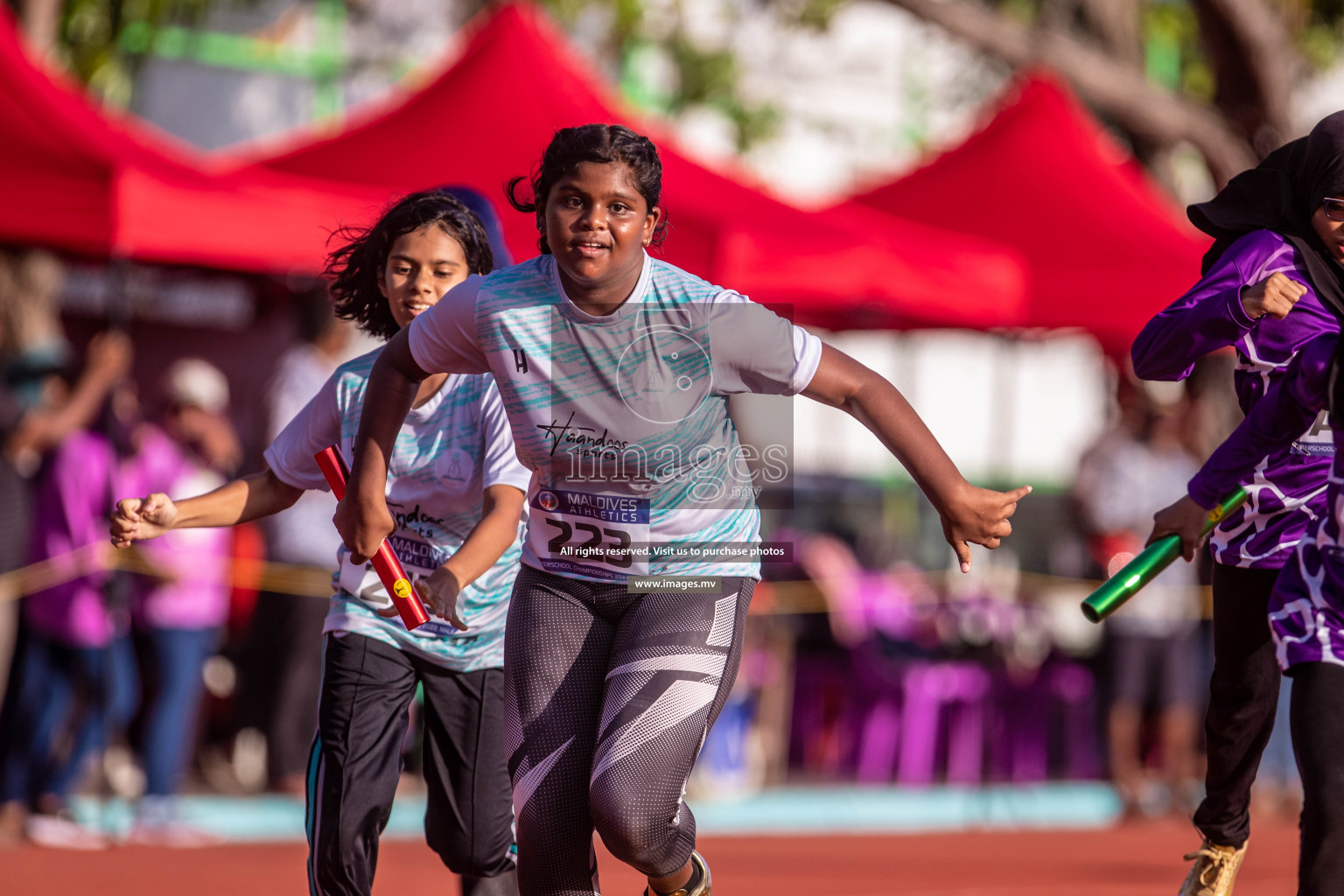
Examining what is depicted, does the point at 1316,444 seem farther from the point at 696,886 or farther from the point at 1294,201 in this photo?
the point at 696,886

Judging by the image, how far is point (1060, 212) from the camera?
10336 mm

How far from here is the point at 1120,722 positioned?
32.7 ft

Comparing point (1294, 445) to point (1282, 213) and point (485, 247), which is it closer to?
point (1282, 213)

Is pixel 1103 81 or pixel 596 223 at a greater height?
pixel 1103 81

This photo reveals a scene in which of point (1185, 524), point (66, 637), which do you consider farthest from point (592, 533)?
point (66, 637)

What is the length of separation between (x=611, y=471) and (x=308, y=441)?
A: 1008mm

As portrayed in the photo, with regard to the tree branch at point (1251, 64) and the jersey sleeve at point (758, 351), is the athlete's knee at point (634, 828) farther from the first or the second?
the tree branch at point (1251, 64)

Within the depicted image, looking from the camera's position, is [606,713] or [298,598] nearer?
[606,713]

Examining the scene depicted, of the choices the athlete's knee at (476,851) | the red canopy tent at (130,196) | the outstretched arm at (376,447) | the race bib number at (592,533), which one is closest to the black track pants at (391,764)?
→ the athlete's knee at (476,851)

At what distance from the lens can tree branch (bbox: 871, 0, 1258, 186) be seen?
12.7m

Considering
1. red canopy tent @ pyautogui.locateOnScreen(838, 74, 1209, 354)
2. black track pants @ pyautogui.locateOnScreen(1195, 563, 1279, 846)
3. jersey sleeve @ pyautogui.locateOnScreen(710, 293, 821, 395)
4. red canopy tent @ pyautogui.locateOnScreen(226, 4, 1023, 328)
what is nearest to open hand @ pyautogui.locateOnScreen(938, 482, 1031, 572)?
jersey sleeve @ pyautogui.locateOnScreen(710, 293, 821, 395)

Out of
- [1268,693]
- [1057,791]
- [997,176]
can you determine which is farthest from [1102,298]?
[1268,693]

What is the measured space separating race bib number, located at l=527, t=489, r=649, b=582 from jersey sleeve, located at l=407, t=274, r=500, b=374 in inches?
15.0

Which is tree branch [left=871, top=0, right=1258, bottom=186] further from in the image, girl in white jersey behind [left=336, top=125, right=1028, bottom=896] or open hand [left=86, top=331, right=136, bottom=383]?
girl in white jersey behind [left=336, top=125, right=1028, bottom=896]
